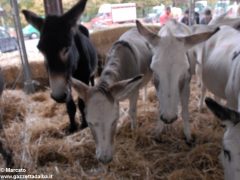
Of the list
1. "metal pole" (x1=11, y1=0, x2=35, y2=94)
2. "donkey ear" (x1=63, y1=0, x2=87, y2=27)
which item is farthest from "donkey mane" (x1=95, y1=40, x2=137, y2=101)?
"metal pole" (x1=11, y1=0, x2=35, y2=94)

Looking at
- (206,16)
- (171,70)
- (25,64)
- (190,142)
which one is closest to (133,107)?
(190,142)

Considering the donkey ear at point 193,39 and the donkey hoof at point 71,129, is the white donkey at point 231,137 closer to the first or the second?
the donkey ear at point 193,39

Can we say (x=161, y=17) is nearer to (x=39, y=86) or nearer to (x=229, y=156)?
(x=39, y=86)

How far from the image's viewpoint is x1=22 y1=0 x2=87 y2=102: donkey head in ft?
8.39

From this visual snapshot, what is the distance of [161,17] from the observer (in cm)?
624

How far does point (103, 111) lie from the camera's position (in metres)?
2.08

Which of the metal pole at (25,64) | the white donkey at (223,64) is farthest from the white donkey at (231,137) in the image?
the metal pole at (25,64)

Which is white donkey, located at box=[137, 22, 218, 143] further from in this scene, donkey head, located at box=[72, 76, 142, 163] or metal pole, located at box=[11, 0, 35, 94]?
metal pole, located at box=[11, 0, 35, 94]

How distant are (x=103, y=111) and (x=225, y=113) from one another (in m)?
0.92

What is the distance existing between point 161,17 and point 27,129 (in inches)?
159

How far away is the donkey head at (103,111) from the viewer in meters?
2.08

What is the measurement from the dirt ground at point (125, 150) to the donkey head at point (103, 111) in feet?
1.81

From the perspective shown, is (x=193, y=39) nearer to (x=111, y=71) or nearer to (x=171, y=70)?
(x=171, y=70)

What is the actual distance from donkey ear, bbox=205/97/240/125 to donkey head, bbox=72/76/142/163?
75 centimetres
